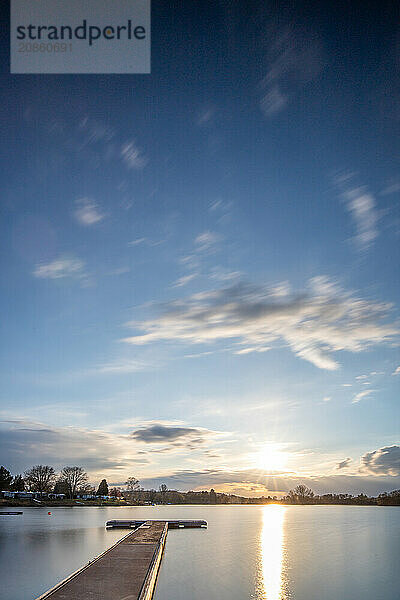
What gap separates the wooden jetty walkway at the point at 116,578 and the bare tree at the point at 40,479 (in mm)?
132661

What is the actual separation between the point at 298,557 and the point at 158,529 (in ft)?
60.4

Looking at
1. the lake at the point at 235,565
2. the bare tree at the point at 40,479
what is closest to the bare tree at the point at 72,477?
the bare tree at the point at 40,479

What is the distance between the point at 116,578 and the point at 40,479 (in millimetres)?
147201

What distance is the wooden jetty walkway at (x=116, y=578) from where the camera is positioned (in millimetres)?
21750

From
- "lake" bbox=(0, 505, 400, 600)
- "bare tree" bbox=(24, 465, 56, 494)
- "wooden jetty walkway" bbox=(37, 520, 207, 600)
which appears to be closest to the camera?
"wooden jetty walkway" bbox=(37, 520, 207, 600)

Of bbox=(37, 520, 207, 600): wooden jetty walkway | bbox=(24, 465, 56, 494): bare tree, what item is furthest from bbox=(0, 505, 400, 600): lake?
bbox=(24, 465, 56, 494): bare tree

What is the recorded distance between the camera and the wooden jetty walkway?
856 inches

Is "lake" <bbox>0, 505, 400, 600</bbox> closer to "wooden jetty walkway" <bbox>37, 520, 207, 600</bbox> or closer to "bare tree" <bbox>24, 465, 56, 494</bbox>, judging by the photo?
"wooden jetty walkway" <bbox>37, 520, 207, 600</bbox>

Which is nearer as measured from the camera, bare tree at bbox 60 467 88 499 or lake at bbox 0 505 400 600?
lake at bbox 0 505 400 600

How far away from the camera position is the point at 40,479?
522 ft

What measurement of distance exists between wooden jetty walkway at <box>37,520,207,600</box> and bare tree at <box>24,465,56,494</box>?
133 m

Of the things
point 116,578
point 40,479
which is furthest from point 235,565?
point 40,479

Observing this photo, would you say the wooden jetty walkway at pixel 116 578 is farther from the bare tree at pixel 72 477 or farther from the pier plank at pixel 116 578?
the bare tree at pixel 72 477

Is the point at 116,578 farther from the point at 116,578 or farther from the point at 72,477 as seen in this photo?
the point at 72,477
